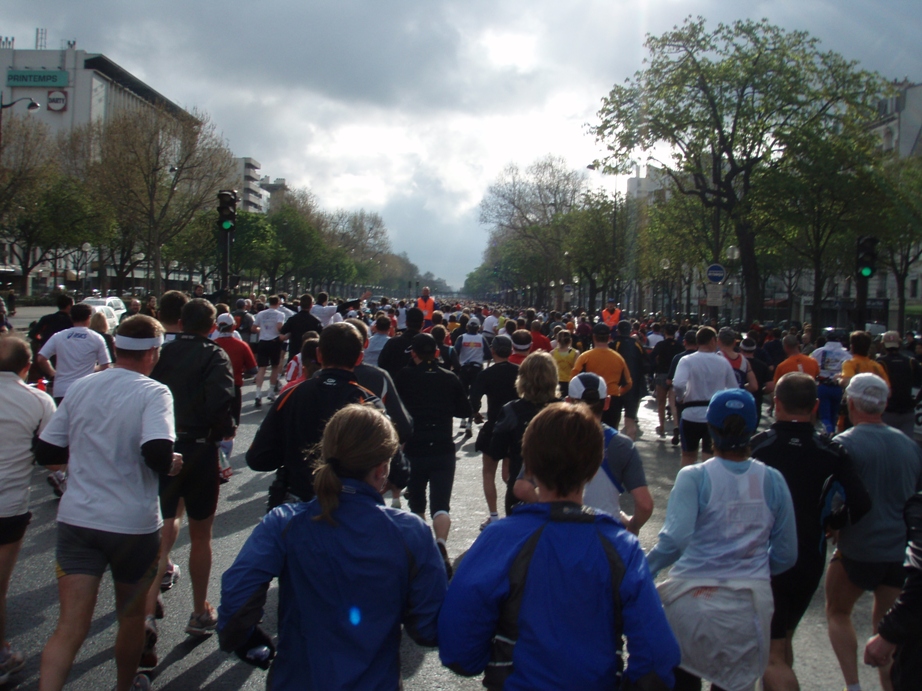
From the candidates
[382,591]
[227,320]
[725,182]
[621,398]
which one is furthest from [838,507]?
[725,182]

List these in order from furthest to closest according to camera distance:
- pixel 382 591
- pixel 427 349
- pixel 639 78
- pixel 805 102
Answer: pixel 639 78 < pixel 805 102 < pixel 427 349 < pixel 382 591

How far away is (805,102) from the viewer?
2652 cm

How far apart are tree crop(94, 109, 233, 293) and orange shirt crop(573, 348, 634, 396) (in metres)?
34.1

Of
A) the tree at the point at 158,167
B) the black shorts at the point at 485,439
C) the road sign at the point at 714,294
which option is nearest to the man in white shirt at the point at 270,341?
the black shorts at the point at 485,439

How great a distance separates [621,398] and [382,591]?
24.8 feet

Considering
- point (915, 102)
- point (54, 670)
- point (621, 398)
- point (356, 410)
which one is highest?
point (915, 102)

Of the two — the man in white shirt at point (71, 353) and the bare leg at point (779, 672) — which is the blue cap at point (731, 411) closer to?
the bare leg at point (779, 672)

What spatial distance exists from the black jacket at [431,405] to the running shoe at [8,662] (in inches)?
107

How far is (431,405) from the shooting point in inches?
231

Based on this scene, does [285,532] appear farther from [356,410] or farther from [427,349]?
[427,349]

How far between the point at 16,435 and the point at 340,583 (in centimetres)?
242

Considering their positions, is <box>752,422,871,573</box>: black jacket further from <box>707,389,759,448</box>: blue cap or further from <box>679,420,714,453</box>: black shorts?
<box>679,420,714,453</box>: black shorts

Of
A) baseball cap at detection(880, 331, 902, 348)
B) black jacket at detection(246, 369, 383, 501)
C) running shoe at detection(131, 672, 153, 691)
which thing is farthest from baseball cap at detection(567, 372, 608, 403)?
baseball cap at detection(880, 331, 902, 348)

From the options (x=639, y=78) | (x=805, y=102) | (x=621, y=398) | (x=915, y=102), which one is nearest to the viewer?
(x=621, y=398)
